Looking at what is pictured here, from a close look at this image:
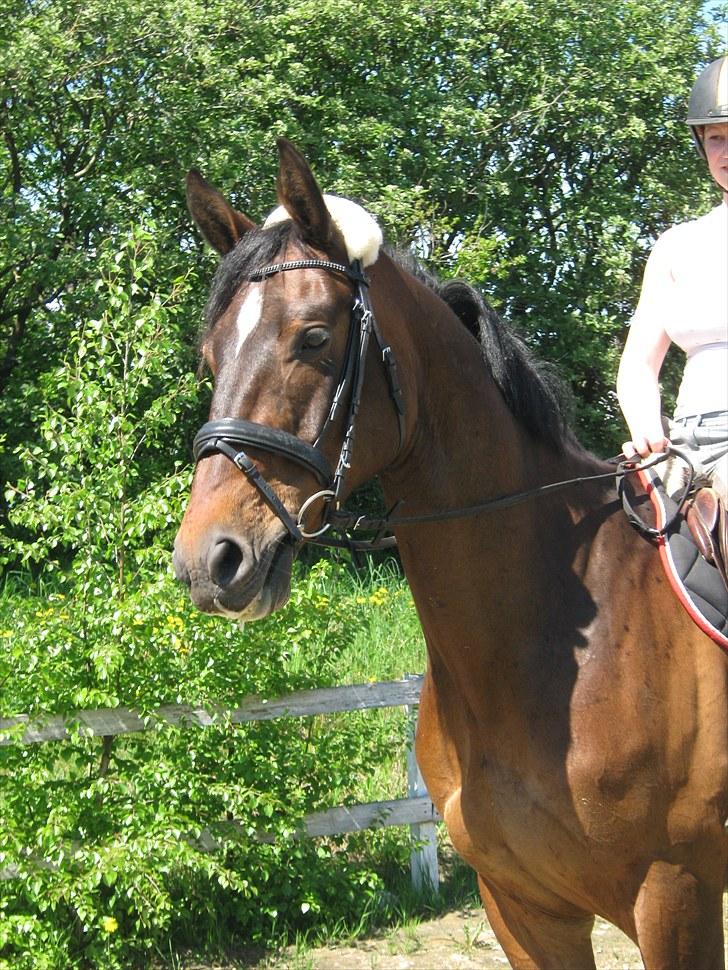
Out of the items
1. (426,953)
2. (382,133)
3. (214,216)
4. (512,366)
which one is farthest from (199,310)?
(512,366)

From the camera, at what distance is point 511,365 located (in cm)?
281

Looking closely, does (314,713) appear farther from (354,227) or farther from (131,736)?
(354,227)

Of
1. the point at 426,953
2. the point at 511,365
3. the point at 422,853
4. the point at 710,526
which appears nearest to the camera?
the point at 710,526

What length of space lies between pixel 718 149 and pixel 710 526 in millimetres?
973

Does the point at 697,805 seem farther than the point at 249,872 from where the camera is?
No

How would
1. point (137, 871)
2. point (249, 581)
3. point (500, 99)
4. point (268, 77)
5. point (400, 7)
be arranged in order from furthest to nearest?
point (500, 99) → point (400, 7) → point (268, 77) → point (137, 871) → point (249, 581)

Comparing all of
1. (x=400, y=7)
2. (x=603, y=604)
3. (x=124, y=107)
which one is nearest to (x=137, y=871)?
(x=603, y=604)

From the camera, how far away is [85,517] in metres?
4.56

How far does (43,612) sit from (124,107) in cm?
864

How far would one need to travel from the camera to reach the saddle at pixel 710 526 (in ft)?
8.54

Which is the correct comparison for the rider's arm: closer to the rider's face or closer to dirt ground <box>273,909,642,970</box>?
the rider's face

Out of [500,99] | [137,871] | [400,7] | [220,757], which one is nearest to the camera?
[137,871]

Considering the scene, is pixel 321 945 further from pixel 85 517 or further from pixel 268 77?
pixel 268 77

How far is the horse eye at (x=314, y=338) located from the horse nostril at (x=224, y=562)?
1.67 feet
